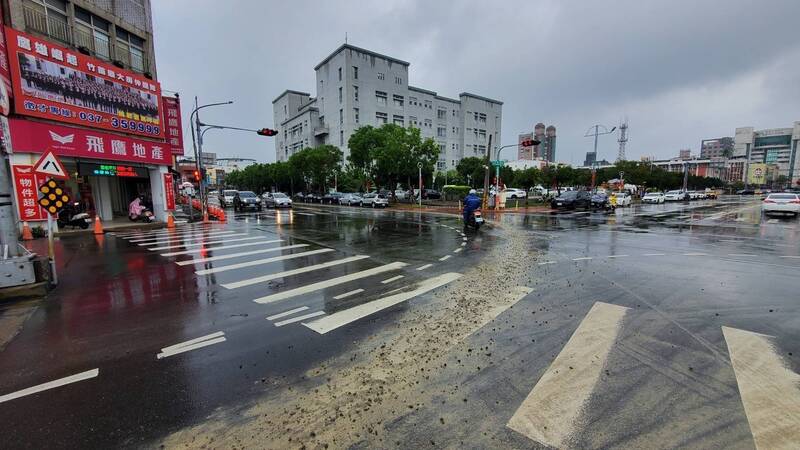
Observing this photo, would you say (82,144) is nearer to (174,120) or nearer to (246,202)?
(174,120)

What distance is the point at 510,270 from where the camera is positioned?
7.90 meters

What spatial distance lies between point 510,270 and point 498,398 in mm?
5066

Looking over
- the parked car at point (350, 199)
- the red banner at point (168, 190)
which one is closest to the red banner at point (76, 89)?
the red banner at point (168, 190)

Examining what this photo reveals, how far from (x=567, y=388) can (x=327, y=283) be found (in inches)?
189

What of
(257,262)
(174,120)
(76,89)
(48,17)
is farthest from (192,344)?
(174,120)

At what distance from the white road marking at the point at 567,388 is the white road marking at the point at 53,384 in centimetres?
422

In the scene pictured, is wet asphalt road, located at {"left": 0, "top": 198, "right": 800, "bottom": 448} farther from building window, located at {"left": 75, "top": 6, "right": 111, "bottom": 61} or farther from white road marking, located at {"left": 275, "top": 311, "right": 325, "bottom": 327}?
building window, located at {"left": 75, "top": 6, "right": 111, "bottom": 61}

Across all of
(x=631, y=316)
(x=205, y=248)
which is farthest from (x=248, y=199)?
(x=631, y=316)

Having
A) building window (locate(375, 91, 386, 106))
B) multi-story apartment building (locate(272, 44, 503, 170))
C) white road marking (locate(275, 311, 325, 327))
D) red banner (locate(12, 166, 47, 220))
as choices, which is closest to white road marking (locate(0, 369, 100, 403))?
white road marking (locate(275, 311, 325, 327))

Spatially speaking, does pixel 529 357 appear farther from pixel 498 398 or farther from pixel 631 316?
pixel 631 316

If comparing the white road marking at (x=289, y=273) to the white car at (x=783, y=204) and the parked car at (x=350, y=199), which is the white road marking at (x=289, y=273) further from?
the parked car at (x=350, y=199)

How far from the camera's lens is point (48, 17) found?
650 inches

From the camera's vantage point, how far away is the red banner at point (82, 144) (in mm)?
14383

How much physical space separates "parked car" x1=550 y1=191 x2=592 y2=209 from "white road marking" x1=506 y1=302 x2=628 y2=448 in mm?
28114
